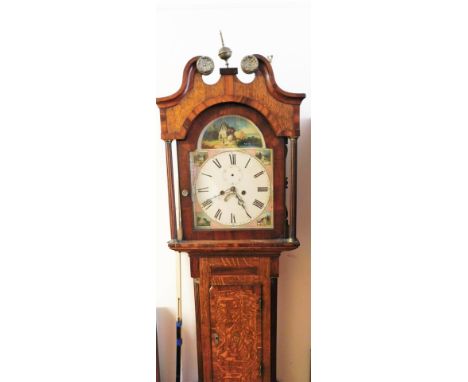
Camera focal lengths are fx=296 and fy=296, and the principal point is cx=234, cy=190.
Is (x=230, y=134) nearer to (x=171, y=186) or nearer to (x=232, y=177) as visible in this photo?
(x=232, y=177)

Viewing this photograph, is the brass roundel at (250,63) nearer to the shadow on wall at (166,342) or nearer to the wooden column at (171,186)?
the wooden column at (171,186)

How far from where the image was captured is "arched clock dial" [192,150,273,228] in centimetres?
117

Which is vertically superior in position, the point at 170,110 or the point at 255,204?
the point at 170,110

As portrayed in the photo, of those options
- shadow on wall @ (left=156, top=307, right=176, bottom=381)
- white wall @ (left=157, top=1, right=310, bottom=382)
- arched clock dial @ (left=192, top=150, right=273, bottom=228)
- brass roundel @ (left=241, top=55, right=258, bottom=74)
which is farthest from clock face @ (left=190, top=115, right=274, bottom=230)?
shadow on wall @ (left=156, top=307, right=176, bottom=381)

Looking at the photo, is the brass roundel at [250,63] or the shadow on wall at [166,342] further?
the shadow on wall at [166,342]

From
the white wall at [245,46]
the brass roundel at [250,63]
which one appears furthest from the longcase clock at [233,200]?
the white wall at [245,46]

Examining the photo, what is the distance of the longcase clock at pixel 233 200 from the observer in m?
1.12

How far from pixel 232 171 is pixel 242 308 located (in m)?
0.56

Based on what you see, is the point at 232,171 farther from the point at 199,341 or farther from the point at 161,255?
the point at 199,341

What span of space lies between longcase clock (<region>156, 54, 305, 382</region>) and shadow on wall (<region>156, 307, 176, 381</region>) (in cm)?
35

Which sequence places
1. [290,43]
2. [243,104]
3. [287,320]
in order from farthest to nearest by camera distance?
[287,320], [290,43], [243,104]

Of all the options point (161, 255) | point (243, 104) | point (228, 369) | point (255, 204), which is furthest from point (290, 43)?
point (228, 369)

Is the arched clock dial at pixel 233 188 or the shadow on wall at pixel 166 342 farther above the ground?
the arched clock dial at pixel 233 188

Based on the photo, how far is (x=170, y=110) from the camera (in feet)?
3.74
